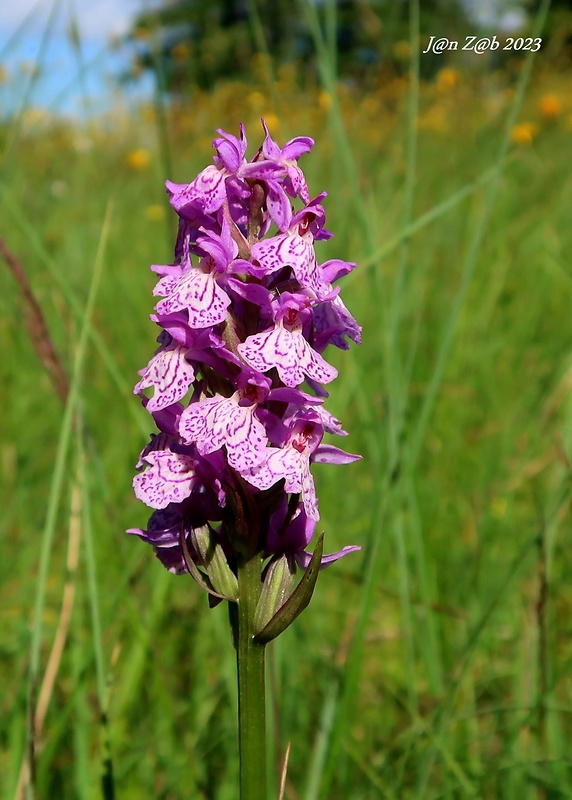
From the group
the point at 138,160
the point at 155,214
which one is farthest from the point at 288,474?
the point at 138,160

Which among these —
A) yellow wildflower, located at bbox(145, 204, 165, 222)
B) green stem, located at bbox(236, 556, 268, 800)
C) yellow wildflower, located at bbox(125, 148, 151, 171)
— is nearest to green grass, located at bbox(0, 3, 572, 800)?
green stem, located at bbox(236, 556, 268, 800)

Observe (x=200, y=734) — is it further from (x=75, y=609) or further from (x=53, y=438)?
(x=53, y=438)

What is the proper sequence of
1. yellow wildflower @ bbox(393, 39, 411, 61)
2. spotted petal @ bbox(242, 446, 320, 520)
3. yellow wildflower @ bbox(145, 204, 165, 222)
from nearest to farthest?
spotted petal @ bbox(242, 446, 320, 520), yellow wildflower @ bbox(393, 39, 411, 61), yellow wildflower @ bbox(145, 204, 165, 222)

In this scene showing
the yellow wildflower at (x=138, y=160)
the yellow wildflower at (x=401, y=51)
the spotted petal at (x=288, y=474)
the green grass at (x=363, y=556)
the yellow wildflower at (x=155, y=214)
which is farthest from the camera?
the yellow wildflower at (x=138, y=160)

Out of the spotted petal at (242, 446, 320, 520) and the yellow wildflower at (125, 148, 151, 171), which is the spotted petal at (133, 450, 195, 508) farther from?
the yellow wildflower at (125, 148, 151, 171)

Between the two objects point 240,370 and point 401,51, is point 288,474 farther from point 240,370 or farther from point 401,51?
point 401,51

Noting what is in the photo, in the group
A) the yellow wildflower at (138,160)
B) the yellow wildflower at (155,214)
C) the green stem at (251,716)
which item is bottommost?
the green stem at (251,716)

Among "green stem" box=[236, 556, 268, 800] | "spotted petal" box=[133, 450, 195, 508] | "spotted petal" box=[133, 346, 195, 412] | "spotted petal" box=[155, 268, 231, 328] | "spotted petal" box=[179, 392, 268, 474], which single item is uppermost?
"spotted petal" box=[155, 268, 231, 328]

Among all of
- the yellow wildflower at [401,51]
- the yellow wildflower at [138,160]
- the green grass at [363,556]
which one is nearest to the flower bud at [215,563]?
the green grass at [363,556]

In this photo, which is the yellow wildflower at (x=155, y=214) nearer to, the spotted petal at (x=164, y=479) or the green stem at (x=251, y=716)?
the spotted petal at (x=164, y=479)
